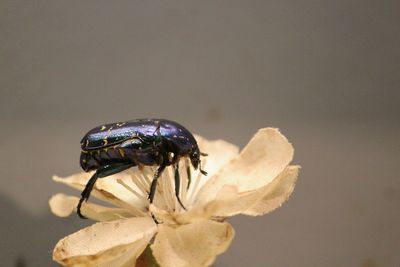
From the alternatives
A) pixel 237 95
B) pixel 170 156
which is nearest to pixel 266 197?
pixel 170 156

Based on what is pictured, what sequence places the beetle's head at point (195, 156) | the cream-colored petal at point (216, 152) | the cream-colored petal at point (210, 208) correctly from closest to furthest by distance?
the cream-colored petal at point (210, 208), the beetle's head at point (195, 156), the cream-colored petal at point (216, 152)

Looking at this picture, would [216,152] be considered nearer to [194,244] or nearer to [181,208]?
[181,208]

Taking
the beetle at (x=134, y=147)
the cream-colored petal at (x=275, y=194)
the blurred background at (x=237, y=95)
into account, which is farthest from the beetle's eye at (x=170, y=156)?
the blurred background at (x=237, y=95)

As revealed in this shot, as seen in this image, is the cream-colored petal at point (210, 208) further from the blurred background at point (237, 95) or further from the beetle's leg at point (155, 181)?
the blurred background at point (237, 95)

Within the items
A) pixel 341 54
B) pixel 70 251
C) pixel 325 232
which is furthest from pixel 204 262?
pixel 341 54

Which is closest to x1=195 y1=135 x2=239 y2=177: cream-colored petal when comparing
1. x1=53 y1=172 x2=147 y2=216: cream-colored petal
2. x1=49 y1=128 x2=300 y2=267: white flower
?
x1=49 y1=128 x2=300 y2=267: white flower

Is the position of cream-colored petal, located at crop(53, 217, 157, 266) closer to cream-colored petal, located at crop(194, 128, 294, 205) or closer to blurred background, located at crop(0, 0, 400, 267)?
cream-colored petal, located at crop(194, 128, 294, 205)

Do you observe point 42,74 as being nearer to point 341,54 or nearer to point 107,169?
point 107,169
